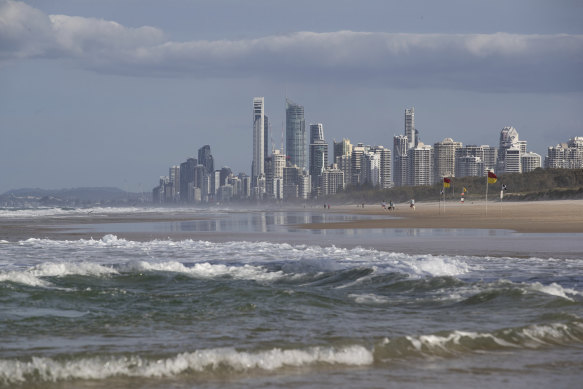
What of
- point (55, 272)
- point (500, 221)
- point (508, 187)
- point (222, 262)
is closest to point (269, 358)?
point (55, 272)

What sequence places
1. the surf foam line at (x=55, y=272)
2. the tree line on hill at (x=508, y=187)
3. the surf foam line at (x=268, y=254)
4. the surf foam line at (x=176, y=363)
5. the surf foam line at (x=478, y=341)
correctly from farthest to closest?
the tree line on hill at (x=508, y=187), the surf foam line at (x=268, y=254), the surf foam line at (x=55, y=272), the surf foam line at (x=478, y=341), the surf foam line at (x=176, y=363)

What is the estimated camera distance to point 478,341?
8211mm

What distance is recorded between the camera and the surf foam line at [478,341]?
7.86 m

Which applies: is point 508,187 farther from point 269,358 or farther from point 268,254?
point 269,358

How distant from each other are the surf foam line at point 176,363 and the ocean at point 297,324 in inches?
0.7

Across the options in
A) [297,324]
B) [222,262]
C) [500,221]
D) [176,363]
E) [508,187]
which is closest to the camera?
[176,363]

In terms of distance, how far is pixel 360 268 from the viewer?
15547 mm

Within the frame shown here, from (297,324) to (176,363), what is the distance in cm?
273

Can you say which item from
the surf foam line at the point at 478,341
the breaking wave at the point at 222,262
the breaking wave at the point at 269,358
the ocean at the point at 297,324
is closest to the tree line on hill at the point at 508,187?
the breaking wave at the point at 222,262

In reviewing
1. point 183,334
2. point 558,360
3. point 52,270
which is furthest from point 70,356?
point 52,270

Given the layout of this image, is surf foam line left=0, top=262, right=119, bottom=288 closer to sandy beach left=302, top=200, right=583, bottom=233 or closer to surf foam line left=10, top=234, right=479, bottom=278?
surf foam line left=10, top=234, right=479, bottom=278

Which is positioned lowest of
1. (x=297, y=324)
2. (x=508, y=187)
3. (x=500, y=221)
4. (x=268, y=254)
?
(x=500, y=221)

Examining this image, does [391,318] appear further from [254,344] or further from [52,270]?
[52,270]

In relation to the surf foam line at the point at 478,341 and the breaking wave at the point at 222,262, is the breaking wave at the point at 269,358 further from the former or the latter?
the breaking wave at the point at 222,262
